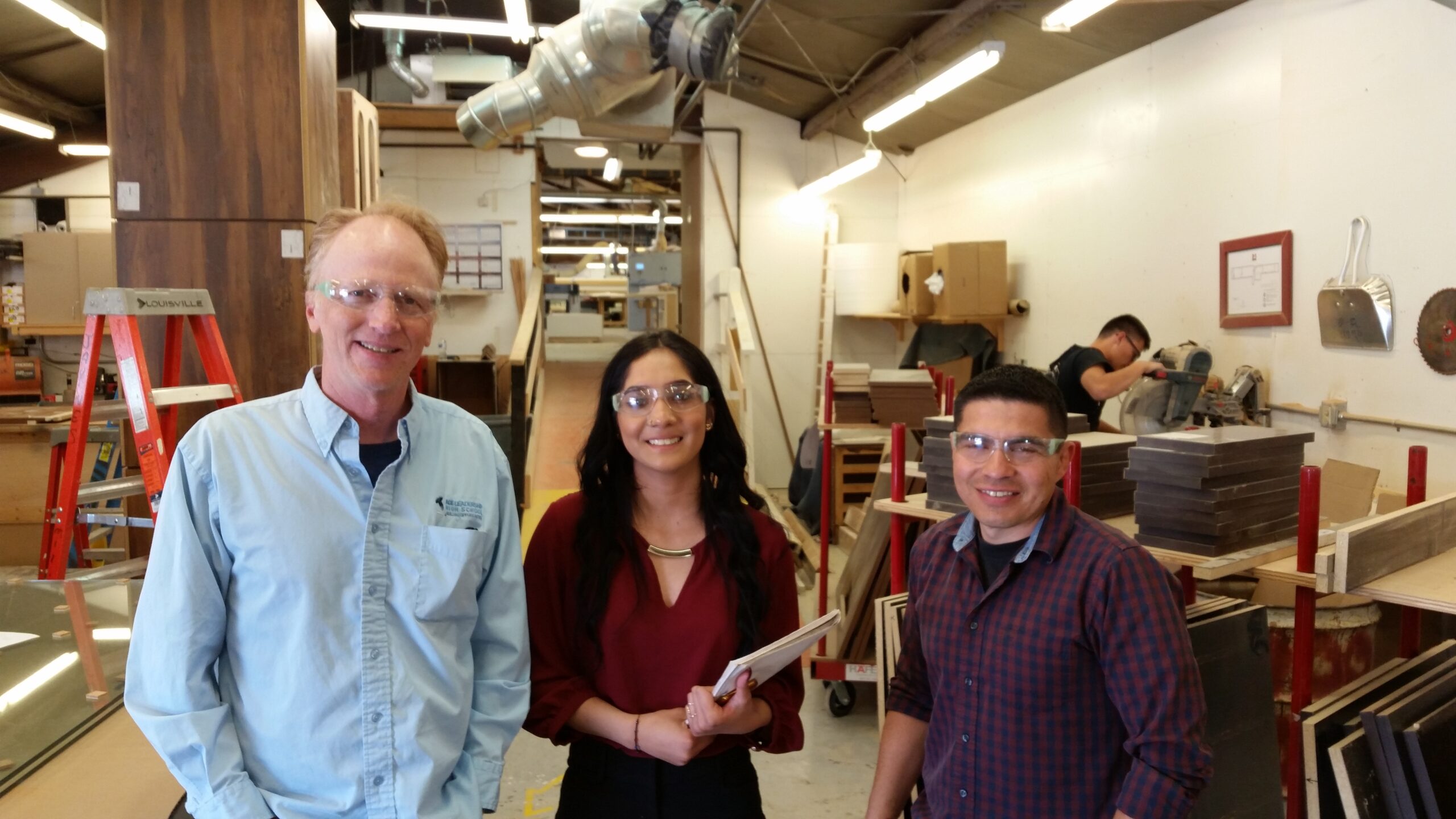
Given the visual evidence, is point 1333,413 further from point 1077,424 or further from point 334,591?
point 334,591

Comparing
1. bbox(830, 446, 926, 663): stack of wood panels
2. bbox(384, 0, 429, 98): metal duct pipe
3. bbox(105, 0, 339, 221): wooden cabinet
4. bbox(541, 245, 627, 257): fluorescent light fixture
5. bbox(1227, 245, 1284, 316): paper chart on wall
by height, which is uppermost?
bbox(384, 0, 429, 98): metal duct pipe

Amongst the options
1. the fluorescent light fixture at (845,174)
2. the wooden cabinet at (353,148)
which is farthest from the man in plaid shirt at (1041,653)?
the fluorescent light fixture at (845,174)

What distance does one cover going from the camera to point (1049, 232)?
248 inches

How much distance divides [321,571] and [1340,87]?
4.31 m

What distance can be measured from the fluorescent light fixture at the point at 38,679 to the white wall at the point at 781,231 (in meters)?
6.89

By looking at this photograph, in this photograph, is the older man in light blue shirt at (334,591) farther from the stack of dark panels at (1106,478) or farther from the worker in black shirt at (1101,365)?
the worker in black shirt at (1101,365)

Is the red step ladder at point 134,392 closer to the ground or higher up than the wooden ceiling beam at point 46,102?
closer to the ground

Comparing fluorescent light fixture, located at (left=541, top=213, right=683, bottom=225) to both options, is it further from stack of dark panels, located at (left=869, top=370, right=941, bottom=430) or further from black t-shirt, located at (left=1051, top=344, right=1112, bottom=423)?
black t-shirt, located at (left=1051, top=344, right=1112, bottom=423)

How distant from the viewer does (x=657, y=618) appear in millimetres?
1695

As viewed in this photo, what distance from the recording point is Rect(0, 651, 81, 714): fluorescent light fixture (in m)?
1.86

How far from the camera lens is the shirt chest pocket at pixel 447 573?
4.48 feet

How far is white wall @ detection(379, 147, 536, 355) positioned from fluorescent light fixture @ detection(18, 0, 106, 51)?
3.01 meters

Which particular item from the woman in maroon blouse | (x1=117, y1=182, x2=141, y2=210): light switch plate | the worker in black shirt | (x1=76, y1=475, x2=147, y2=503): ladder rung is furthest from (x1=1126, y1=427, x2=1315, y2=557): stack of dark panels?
(x1=117, y1=182, x2=141, y2=210): light switch plate

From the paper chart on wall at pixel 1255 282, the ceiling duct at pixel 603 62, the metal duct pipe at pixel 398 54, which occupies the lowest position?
the paper chart on wall at pixel 1255 282
